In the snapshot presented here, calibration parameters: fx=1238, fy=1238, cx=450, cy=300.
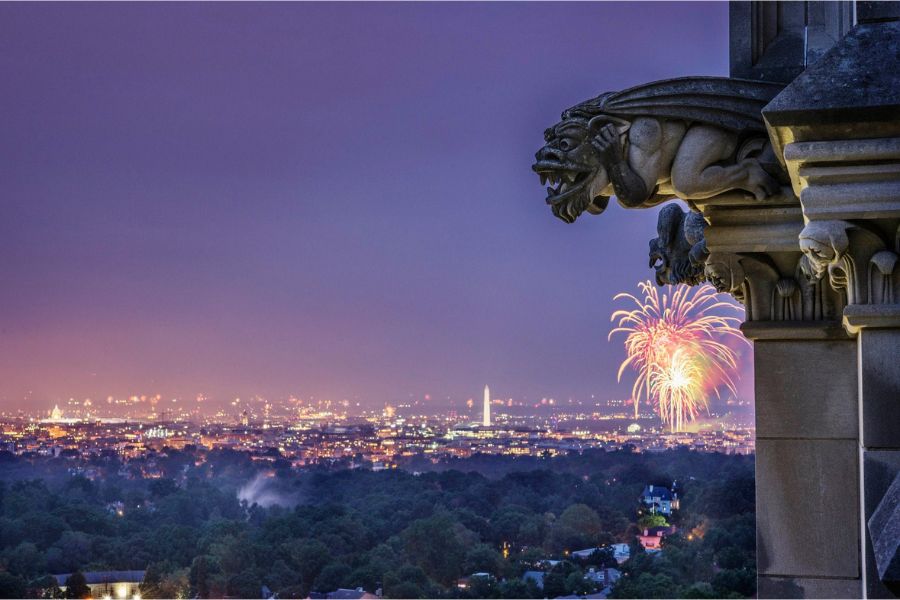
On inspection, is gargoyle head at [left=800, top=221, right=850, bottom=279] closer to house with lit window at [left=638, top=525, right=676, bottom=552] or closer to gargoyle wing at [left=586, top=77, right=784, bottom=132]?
gargoyle wing at [left=586, top=77, right=784, bottom=132]

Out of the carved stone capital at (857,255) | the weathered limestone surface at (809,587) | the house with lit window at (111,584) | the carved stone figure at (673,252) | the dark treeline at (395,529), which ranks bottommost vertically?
the house with lit window at (111,584)

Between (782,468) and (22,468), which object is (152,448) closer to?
(22,468)

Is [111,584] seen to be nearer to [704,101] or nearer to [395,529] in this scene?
[395,529]

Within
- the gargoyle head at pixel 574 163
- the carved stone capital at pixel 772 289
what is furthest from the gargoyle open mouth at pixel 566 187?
the carved stone capital at pixel 772 289

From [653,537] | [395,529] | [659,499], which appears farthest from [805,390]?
[395,529]

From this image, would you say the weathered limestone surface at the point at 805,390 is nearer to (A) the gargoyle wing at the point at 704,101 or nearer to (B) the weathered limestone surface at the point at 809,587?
(B) the weathered limestone surface at the point at 809,587

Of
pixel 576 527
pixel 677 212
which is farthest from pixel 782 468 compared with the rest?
pixel 576 527

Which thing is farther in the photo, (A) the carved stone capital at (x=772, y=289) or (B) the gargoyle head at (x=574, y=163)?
(A) the carved stone capital at (x=772, y=289)

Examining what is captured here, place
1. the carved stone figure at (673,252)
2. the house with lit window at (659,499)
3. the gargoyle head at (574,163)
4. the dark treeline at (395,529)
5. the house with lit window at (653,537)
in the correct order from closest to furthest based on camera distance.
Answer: the gargoyle head at (574,163)
the carved stone figure at (673,252)
the dark treeline at (395,529)
the house with lit window at (653,537)
the house with lit window at (659,499)
